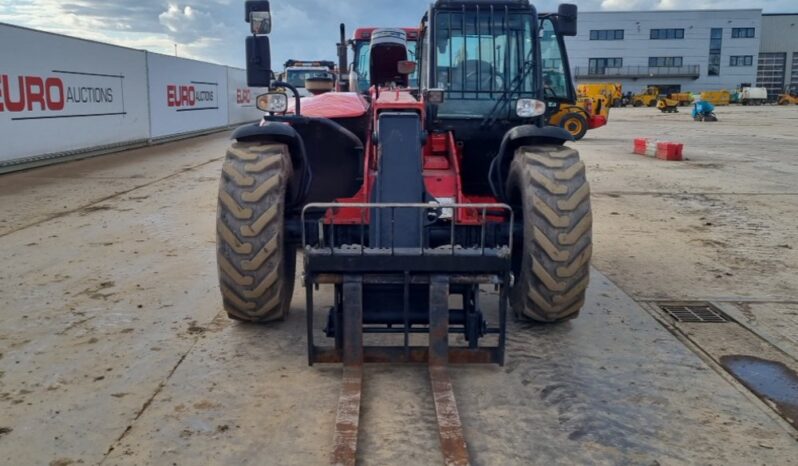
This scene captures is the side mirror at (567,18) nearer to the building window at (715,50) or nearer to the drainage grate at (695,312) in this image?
the drainage grate at (695,312)

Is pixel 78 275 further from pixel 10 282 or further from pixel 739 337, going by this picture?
pixel 739 337

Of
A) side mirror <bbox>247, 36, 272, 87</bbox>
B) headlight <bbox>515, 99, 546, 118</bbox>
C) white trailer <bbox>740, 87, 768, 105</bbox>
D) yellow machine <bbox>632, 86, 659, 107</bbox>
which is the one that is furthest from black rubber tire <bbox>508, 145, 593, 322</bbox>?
white trailer <bbox>740, 87, 768, 105</bbox>

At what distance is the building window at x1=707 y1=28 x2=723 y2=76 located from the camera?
74625mm

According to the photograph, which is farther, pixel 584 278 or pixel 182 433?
pixel 584 278

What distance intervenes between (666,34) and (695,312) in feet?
254

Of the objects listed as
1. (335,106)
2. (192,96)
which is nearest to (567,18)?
(335,106)

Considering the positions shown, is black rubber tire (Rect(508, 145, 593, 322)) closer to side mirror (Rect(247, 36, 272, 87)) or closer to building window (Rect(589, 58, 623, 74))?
side mirror (Rect(247, 36, 272, 87))

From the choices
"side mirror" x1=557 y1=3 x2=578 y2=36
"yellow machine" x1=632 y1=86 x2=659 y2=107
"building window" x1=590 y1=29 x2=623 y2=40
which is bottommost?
"side mirror" x1=557 y1=3 x2=578 y2=36

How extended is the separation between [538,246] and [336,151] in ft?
6.23

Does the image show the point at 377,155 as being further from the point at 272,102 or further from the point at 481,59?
the point at 481,59

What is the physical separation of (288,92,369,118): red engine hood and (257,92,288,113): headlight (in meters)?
0.43

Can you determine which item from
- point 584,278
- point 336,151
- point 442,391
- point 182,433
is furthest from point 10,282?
point 584,278

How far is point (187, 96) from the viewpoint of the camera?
23.8m

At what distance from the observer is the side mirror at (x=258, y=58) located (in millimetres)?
5137
